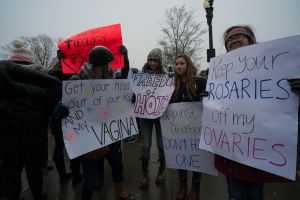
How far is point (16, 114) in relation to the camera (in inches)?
82.5

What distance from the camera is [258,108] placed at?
4.71 ft

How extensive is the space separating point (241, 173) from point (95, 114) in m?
1.45

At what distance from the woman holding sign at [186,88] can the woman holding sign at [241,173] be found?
701 mm

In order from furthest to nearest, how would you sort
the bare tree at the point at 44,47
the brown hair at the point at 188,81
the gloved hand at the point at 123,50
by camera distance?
the bare tree at the point at 44,47 < the gloved hand at the point at 123,50 < the brown hair at the point at 188,81

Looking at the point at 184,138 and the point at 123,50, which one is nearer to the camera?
the point at 184,138

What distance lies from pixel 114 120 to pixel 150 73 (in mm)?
908

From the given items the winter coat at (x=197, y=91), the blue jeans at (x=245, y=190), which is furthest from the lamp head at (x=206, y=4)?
the blue jeans at (x=245, y=190)

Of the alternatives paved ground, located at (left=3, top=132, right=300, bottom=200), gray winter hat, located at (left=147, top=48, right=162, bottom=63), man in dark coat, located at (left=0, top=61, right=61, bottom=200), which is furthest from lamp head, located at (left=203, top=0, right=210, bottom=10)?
man in dark coat, located at (left=0, top=61, right=61, bottom=200)

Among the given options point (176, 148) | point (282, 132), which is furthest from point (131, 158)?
point (282, 132)

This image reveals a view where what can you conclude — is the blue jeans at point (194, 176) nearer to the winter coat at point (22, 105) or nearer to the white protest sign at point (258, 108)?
the white protest sign at point (258, 108)

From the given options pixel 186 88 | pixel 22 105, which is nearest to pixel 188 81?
pixel 186 88

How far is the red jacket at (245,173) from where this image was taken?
1.49 metres

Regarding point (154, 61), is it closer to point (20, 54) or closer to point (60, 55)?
point (60, 55)

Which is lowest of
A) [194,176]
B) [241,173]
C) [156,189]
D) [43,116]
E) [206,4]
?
[156,189]
